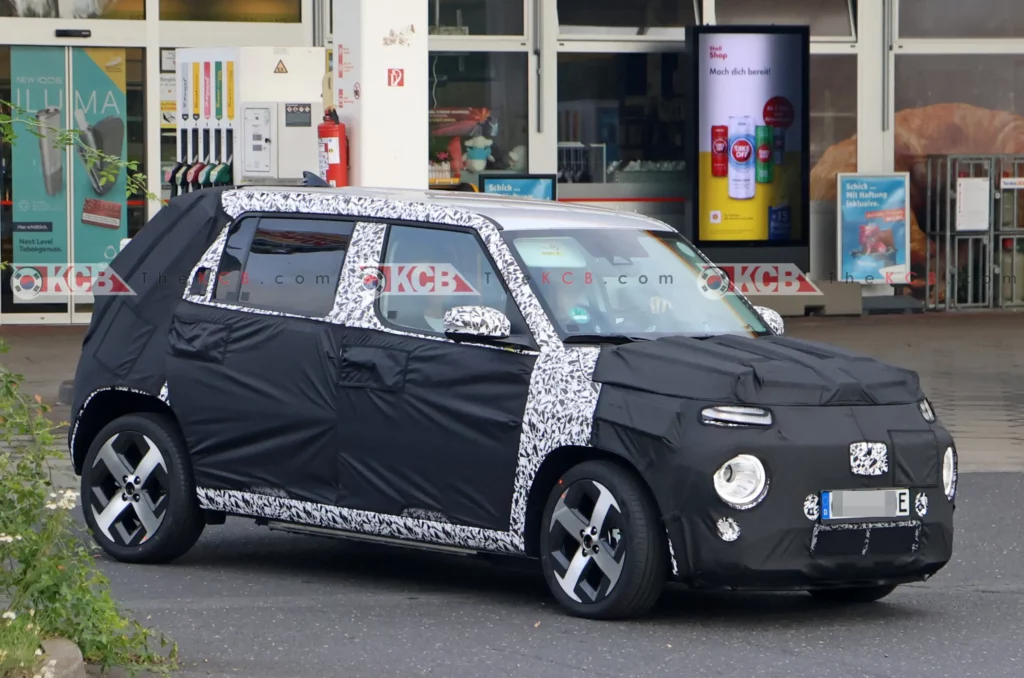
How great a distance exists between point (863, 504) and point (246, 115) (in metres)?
7.93

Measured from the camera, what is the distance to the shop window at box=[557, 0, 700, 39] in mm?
21453

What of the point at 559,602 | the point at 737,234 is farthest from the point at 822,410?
the point at 737,234

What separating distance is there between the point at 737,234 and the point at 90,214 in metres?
7.26

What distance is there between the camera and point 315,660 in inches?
258

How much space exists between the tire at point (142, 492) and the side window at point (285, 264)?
71cm

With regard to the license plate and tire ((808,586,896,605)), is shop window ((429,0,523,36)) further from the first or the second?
the license plate

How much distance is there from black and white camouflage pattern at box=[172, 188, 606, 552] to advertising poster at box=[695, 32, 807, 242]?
43.3 ft

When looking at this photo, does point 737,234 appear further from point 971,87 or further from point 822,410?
point 822,410

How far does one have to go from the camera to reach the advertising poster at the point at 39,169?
2023 cm

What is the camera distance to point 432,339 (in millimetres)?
7602

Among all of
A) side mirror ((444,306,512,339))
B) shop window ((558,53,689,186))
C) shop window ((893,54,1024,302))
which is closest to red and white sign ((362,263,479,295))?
side mirror ((444,306,512,339))

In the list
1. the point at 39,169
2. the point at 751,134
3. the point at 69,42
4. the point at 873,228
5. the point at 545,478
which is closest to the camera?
the point at 545,478

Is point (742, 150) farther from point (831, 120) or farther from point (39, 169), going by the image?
point (39, 169)

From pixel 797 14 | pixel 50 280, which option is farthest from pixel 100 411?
pixel 797 14
